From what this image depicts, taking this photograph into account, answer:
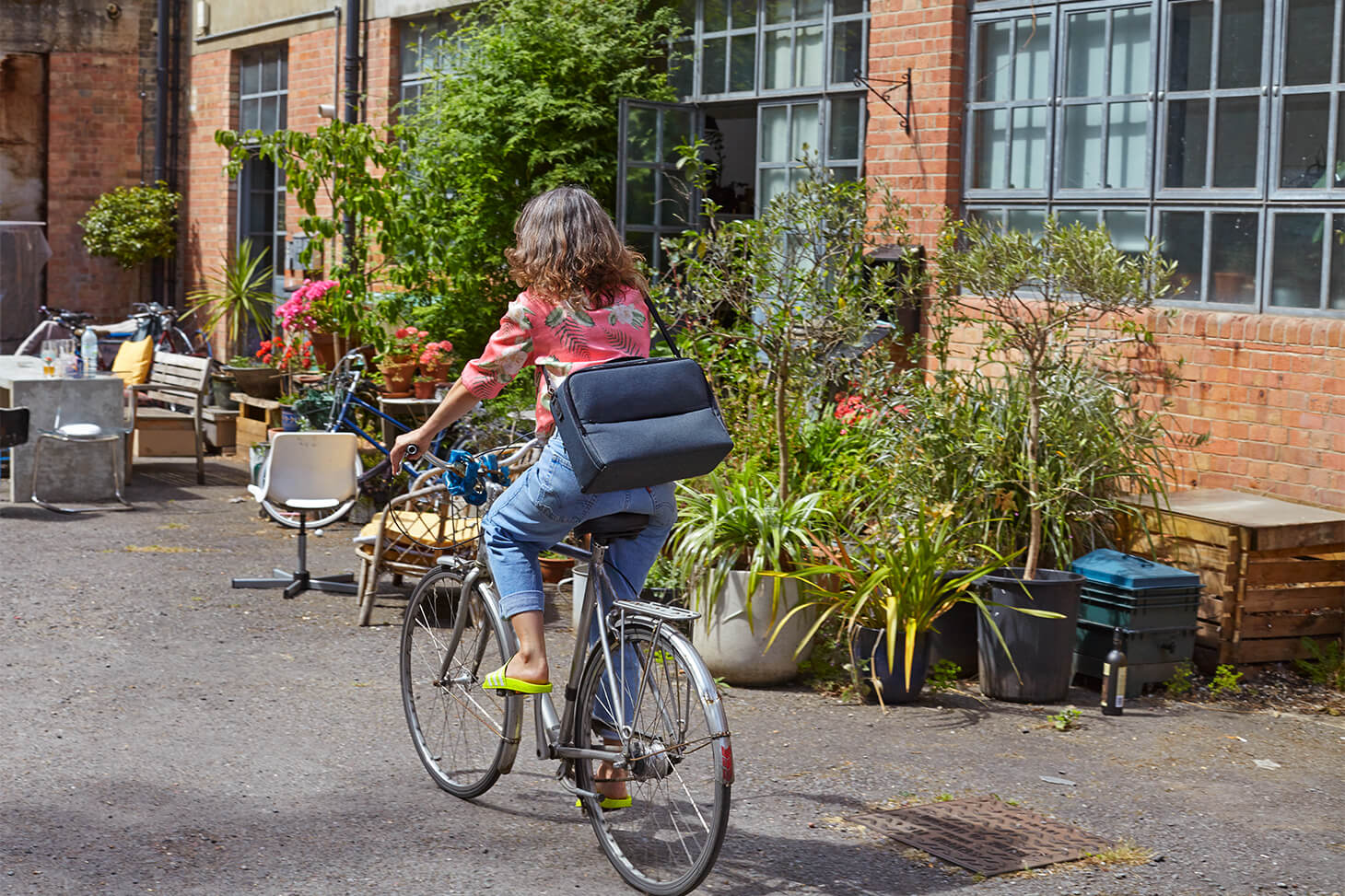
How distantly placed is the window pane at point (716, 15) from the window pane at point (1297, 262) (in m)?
4.52

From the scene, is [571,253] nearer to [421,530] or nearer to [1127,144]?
[421,530]

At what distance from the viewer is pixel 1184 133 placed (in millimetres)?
7742

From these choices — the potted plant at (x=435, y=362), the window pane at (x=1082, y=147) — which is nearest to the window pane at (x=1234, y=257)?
the window pane at (x=1082, y=147)

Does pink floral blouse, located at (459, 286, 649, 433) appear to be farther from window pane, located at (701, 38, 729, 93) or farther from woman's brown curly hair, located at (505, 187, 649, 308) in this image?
window pane, located at (701, 38, 729, 93)

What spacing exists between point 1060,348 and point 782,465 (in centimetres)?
158

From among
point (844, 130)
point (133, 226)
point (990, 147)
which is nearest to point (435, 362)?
point (844, 130)

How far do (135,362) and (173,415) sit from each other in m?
0.51

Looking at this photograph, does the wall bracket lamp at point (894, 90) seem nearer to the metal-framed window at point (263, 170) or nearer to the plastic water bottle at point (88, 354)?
the plastic water bottle at point (88, 354)

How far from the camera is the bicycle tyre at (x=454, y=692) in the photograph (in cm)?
470

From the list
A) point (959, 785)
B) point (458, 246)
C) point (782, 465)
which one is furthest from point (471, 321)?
point (959, 785)

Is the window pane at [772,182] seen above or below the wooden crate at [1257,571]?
above

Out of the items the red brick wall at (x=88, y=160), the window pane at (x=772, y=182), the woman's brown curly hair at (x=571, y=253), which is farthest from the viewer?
the red brick wall at (x=88, y=160)

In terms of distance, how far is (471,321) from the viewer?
1119cm

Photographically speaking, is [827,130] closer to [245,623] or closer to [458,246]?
[458,246]
